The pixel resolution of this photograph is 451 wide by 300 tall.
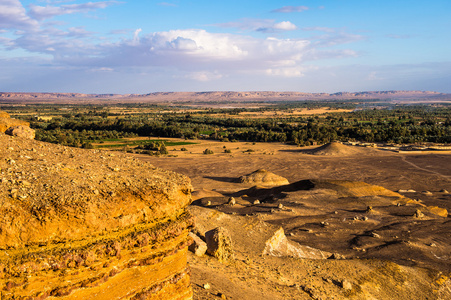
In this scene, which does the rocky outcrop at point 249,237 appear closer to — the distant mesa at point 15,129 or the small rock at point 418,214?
the distant mesa at point 15,129

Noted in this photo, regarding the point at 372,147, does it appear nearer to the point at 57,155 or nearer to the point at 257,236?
the point at 257,236

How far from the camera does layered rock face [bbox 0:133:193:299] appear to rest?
4.86 metres

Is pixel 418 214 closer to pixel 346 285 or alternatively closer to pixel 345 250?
pixel 345 250

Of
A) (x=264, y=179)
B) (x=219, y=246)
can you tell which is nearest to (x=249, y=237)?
(x=219, y=246)

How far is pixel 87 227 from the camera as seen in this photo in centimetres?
538

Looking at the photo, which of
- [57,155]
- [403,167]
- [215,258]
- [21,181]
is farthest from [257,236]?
[403,167]

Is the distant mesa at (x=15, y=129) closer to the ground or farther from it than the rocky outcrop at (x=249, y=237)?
farther from it

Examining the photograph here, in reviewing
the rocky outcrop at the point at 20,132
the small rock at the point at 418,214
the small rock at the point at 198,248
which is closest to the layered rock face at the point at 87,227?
the rocky outcrop at the point at 20,132

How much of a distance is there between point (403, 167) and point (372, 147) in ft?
47.1

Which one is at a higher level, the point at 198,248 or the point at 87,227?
the point at 87,227

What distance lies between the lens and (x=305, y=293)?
10273mm

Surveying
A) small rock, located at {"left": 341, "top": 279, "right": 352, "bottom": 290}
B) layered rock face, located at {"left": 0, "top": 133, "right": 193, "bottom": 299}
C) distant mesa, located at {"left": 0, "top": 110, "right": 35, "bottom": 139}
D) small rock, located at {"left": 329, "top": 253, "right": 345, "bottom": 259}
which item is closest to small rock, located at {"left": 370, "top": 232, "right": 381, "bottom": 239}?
small rock, located at {"left": 329, "top": 253, "right": 345, "bottom": 259}

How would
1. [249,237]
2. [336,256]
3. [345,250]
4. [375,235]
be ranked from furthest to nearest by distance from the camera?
[375,235]
[345,250]
[336,256]
[249,237]

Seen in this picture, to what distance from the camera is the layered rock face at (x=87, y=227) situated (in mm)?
4855
